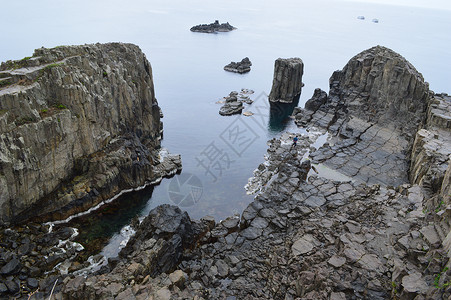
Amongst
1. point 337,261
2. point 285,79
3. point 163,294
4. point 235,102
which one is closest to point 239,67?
point 285,79

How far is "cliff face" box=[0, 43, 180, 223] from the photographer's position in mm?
34750

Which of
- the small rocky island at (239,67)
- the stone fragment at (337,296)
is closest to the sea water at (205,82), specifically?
the small rocky island at (239,67)

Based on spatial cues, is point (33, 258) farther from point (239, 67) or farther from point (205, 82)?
point (239, 67)

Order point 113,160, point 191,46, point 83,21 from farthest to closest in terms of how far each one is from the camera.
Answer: point 83,21, point 191,46, point 113,160

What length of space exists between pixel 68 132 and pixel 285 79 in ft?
203

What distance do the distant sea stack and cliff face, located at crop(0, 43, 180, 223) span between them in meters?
45.8

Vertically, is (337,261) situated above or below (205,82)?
above

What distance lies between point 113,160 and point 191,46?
115876 millimetres

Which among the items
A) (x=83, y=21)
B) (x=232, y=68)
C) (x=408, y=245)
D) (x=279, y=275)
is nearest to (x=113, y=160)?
(x=279, y=275)

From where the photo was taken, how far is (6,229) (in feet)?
110

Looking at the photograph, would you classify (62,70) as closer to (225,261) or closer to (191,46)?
(225,261)

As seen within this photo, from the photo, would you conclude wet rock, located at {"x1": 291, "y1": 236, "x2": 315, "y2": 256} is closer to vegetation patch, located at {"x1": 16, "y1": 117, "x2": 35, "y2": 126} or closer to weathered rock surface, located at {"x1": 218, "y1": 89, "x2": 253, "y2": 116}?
vegetation patch, located at {"x1": 16, "y1": 117, "x2": 35, "y2": 126}

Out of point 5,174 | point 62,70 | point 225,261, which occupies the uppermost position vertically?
point 62,70

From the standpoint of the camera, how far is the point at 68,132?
3953cm
